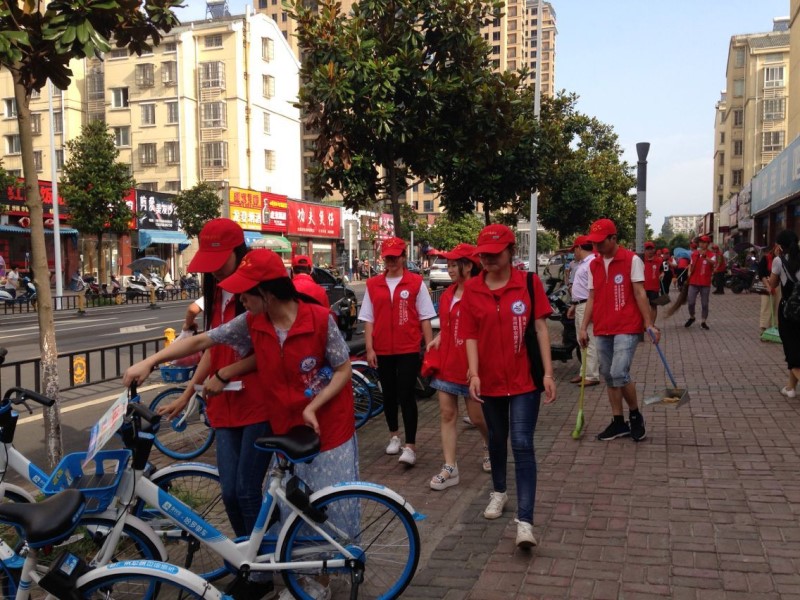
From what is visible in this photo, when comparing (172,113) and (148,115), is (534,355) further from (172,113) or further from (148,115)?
(148,115)

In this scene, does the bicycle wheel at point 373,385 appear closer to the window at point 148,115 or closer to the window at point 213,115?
the window at point 213,115

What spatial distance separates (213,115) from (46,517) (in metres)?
46.8

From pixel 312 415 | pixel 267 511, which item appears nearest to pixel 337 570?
pixel 267 511

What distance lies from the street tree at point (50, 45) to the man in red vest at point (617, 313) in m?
3.73

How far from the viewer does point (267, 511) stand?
3.14m

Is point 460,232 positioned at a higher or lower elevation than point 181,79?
lower

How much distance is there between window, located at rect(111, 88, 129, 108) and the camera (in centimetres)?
4666

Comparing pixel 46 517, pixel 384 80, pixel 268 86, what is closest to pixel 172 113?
pixel 268 86

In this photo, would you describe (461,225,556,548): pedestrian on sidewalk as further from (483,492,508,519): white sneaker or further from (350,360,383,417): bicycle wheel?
(350,360,383,417): bicycle wheel

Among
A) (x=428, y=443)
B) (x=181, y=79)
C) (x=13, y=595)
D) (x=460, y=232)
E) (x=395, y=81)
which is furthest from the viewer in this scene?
(x=460, y=232)

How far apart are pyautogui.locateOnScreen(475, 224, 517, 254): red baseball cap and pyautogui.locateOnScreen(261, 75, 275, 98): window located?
156 ft

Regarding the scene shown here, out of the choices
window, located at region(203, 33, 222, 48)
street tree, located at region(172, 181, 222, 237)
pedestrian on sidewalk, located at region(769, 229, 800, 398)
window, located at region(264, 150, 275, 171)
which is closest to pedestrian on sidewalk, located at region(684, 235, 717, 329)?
pedestrian on sidewalk, located at region(769, 229, 800, 398)

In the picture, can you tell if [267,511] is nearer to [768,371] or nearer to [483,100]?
[483,100]

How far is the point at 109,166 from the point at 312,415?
26.8 meters
